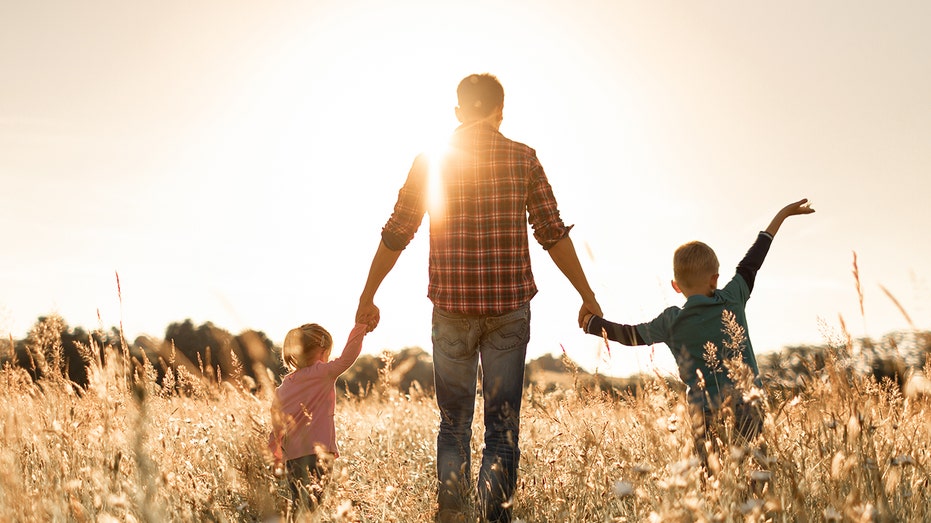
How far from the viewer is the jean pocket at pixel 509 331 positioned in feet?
11.8

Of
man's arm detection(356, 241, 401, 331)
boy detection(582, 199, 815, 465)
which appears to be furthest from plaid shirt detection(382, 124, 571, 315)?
boy detection(582, 199, 815, 465)

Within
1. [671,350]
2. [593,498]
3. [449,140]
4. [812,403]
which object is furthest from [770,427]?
[449,140]

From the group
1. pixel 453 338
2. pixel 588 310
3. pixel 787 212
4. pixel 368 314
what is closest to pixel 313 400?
pixel 368 314

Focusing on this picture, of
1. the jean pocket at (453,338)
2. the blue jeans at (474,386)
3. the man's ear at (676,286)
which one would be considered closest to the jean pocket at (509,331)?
the blue jeans at (474,386)

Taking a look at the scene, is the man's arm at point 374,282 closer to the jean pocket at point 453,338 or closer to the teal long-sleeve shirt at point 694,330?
the jean pocket at point 453,338

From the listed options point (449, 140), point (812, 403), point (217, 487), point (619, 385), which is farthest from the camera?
point (619, 385)

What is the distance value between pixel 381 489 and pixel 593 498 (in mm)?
1068

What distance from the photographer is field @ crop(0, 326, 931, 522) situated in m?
2.24

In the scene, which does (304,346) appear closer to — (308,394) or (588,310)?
(308,394)

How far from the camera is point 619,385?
4477mm

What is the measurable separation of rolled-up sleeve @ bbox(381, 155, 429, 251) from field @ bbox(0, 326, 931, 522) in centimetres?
122

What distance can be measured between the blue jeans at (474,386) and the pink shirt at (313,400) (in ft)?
1.79

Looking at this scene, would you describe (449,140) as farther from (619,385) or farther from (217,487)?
(217,487)

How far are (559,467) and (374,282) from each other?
5.07 feet
